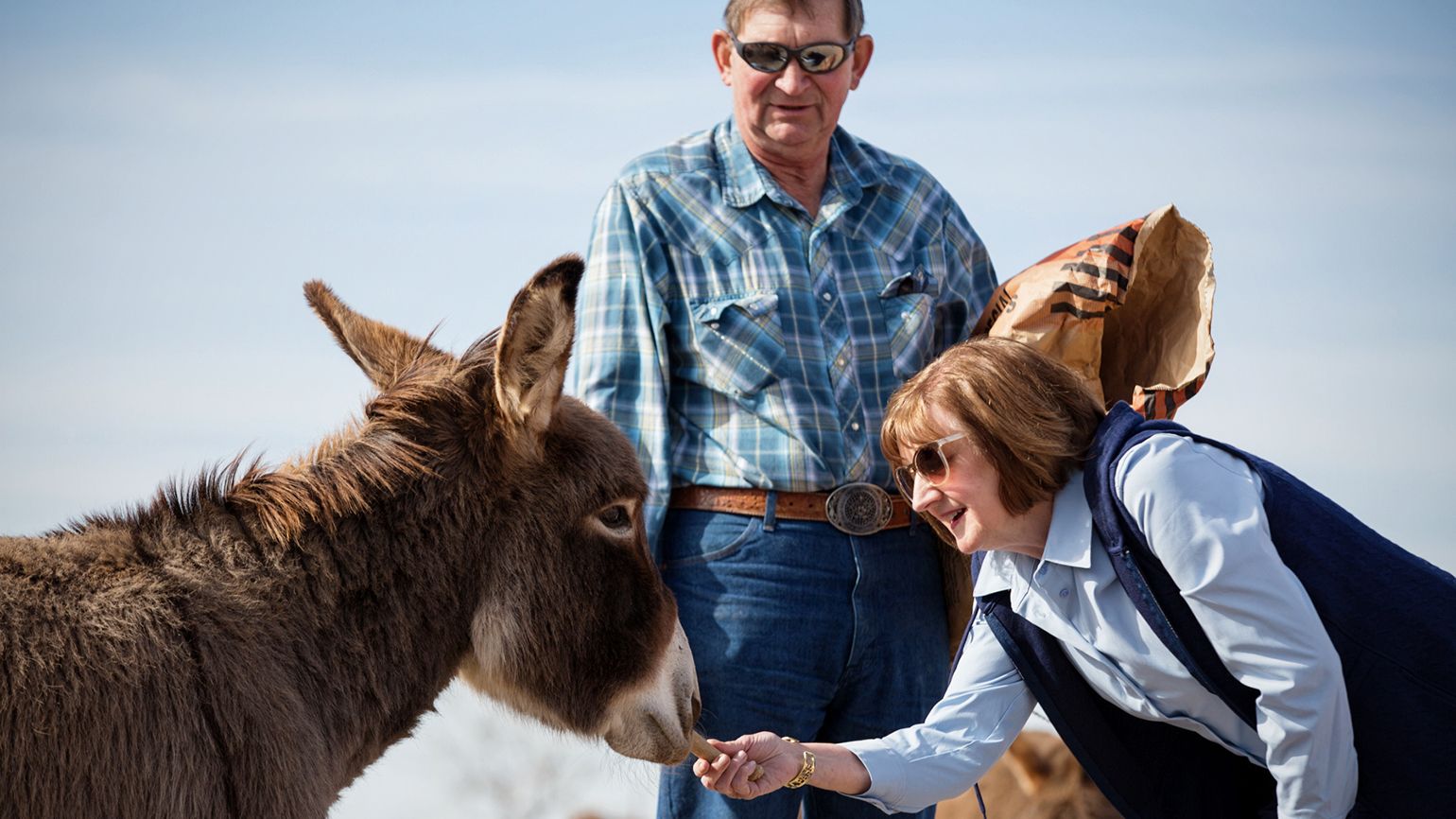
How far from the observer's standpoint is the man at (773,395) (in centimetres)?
336

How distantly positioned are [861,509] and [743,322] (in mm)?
585

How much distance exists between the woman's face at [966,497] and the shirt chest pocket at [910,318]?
0.68m

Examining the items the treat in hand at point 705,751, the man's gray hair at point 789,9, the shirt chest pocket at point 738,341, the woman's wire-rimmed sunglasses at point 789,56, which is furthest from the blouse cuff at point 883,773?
the man's gray hair at point 789,9

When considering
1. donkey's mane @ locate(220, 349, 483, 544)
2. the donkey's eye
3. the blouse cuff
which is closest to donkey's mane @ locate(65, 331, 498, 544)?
donkey's mane @ locate(220, 349, 483, 544)

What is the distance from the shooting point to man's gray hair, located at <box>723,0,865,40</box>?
3.60 metres

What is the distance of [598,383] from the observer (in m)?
3.41

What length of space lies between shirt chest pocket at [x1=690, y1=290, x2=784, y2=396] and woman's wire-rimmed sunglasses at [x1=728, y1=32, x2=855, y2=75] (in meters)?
0.67

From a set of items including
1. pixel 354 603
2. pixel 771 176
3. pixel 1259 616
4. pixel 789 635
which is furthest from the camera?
pixel 771 176

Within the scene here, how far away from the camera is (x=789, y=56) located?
3588mm

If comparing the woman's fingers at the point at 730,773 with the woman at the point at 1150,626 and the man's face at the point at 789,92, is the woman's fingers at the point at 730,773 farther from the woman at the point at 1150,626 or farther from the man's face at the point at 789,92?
the man's face at the point at 789,92

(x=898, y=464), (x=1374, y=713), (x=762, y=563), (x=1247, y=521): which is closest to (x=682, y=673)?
(x=762, y=563)

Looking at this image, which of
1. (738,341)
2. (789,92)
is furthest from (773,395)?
(789,92)

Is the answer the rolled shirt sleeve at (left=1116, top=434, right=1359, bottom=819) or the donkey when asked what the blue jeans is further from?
the rolled shirt sleeve at (left=1116, top=434, right=1359, bottom=819)

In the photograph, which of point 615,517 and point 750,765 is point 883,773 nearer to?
point 750,765
